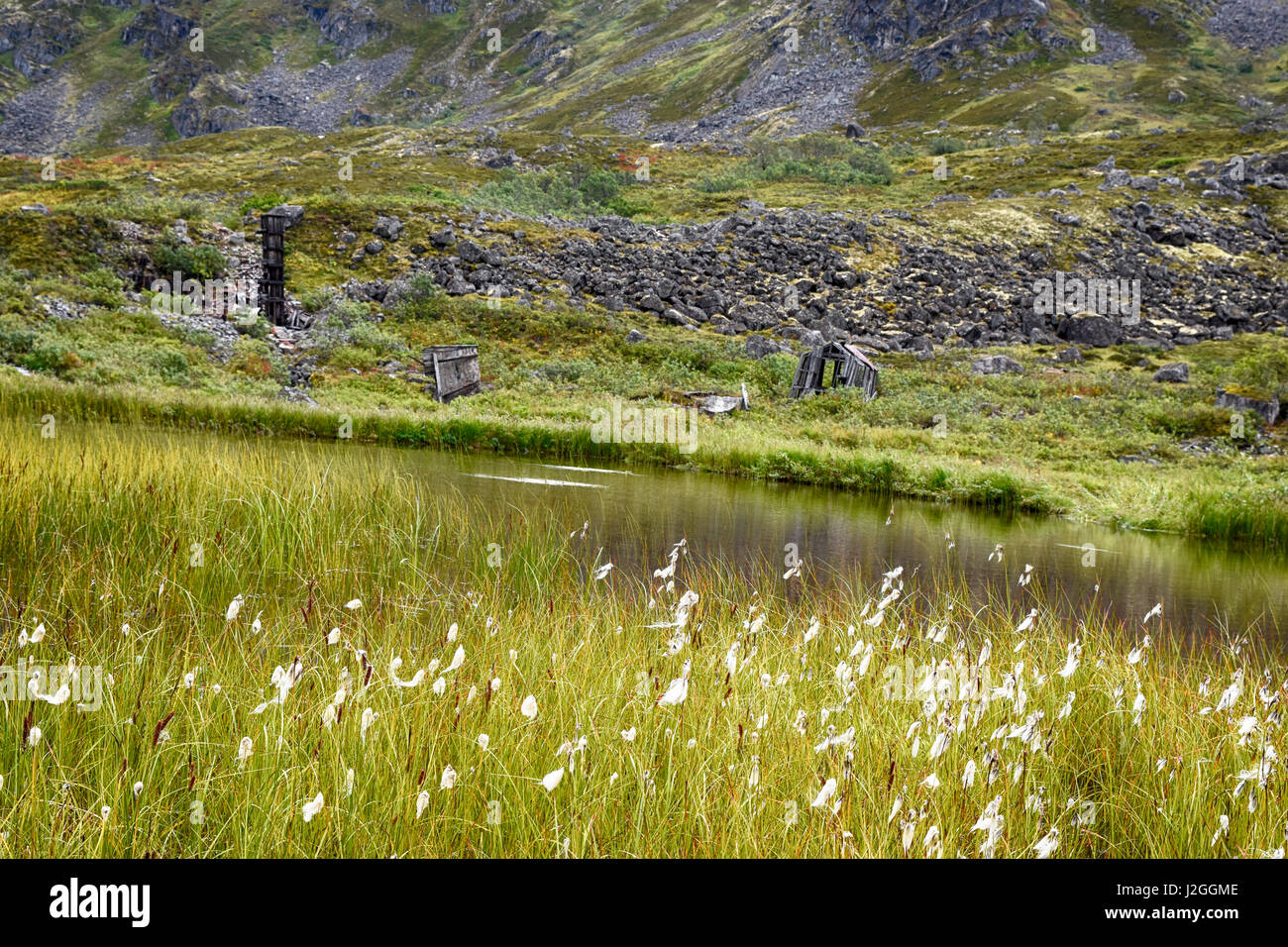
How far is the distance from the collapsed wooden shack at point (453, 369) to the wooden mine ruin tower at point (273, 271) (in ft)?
20.9

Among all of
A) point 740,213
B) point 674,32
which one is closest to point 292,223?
point 740,213

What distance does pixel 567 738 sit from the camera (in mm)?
3562

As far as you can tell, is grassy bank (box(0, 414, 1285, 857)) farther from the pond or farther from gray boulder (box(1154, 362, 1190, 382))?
gray boulder (box(1154, 362, 1190, 382))

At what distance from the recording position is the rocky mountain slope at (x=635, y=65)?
4112 inches

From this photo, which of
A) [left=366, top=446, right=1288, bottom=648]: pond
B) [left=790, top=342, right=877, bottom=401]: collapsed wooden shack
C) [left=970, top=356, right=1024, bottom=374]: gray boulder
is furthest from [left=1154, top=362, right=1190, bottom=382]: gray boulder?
[left=366, top=446, right=1288, bottom=648]: pond

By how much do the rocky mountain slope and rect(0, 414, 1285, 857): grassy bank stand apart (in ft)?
317

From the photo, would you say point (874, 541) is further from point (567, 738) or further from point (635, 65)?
point (635, 65)

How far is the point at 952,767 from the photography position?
3.85m

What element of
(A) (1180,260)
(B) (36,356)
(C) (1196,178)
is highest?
(C) (1196,178)

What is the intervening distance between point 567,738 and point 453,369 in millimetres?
24402

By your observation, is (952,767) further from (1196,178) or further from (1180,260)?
(1196,178)

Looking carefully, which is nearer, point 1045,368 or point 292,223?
point 1045,368

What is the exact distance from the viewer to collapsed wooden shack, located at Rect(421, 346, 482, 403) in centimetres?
2641

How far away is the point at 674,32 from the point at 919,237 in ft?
414
